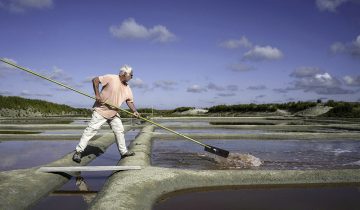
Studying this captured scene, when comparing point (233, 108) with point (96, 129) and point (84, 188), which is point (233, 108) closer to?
point (96, 129)

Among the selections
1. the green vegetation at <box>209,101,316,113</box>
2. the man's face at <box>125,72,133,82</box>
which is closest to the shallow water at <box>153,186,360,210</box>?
the man's face at <box>125,72,133,82</box>

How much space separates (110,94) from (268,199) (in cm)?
302

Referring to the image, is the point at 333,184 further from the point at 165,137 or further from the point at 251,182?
the point at 165,137

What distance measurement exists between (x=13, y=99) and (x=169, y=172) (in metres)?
42.1

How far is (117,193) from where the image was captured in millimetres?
3697

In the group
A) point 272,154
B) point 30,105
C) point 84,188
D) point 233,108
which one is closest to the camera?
point 84,188

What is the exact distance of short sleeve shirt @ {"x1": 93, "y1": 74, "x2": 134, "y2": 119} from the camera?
18.9ft

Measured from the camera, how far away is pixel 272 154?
789 centimetres

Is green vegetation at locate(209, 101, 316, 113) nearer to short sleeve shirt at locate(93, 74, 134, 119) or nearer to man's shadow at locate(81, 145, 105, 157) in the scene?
man's shadow at locate(81, 145, 105, 157)

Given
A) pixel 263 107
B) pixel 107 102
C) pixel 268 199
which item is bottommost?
pixel 268 199

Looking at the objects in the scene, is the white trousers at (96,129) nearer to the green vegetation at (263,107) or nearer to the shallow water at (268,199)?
the shallow water at (268,199)

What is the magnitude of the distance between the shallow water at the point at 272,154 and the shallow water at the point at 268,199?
167 cm

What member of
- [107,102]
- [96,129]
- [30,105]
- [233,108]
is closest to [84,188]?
[96,129]

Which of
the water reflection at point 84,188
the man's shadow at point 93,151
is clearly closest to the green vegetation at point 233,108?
the man's shadow at point 93,151
